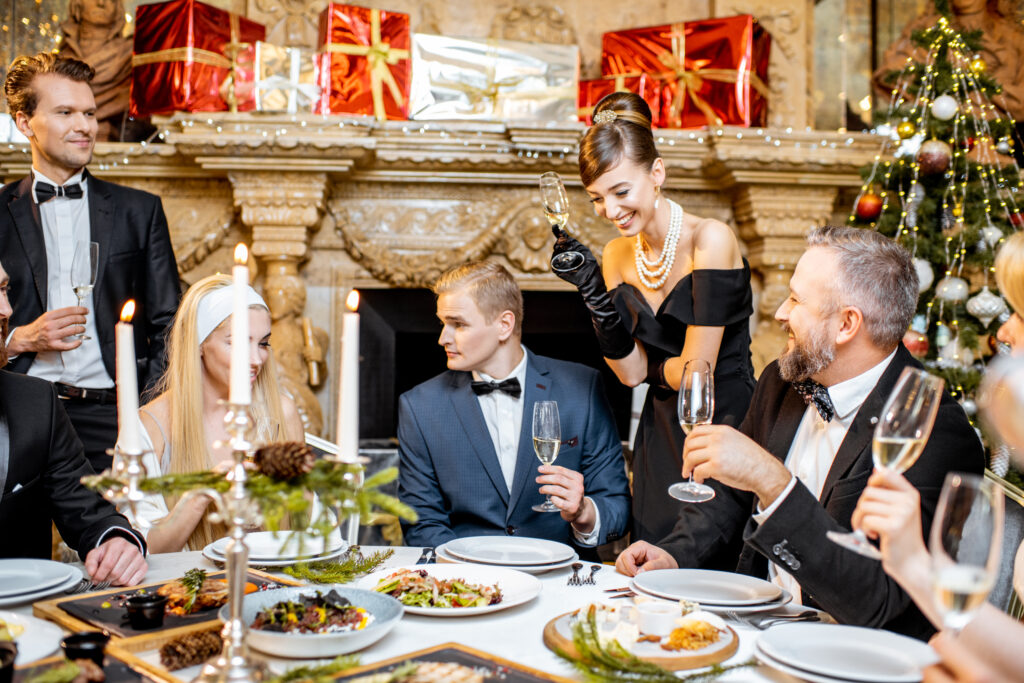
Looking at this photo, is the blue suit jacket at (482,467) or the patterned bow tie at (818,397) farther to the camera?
the blue suit jacket at (482,467)

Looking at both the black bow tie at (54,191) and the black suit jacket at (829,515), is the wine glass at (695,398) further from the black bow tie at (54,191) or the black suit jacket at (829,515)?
the black bow tie at (54,191)

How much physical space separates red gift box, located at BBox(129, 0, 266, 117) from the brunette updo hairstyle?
2.53 metres

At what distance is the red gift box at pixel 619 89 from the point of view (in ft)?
15.9

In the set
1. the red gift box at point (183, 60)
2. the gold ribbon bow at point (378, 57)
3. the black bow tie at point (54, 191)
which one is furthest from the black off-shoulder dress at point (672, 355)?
the red gift box at point (183, 60)

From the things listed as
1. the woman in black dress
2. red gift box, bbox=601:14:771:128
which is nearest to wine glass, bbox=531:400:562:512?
the woman in black dress

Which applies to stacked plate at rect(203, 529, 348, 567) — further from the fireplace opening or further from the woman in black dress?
the fireplace opening

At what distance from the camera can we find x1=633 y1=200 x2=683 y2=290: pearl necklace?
2859 mm

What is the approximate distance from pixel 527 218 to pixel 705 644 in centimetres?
369


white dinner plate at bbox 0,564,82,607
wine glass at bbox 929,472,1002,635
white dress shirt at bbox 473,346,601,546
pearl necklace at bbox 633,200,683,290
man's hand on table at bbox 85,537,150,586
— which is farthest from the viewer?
pearl necklace at bbox 633,200,683,290

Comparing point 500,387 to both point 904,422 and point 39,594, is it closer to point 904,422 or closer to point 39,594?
point 39,594

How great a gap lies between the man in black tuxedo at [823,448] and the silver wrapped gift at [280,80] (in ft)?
10.4

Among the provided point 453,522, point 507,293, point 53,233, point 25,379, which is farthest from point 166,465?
point 53,233

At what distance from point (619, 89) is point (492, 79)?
686mm

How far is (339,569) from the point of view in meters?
1.77
